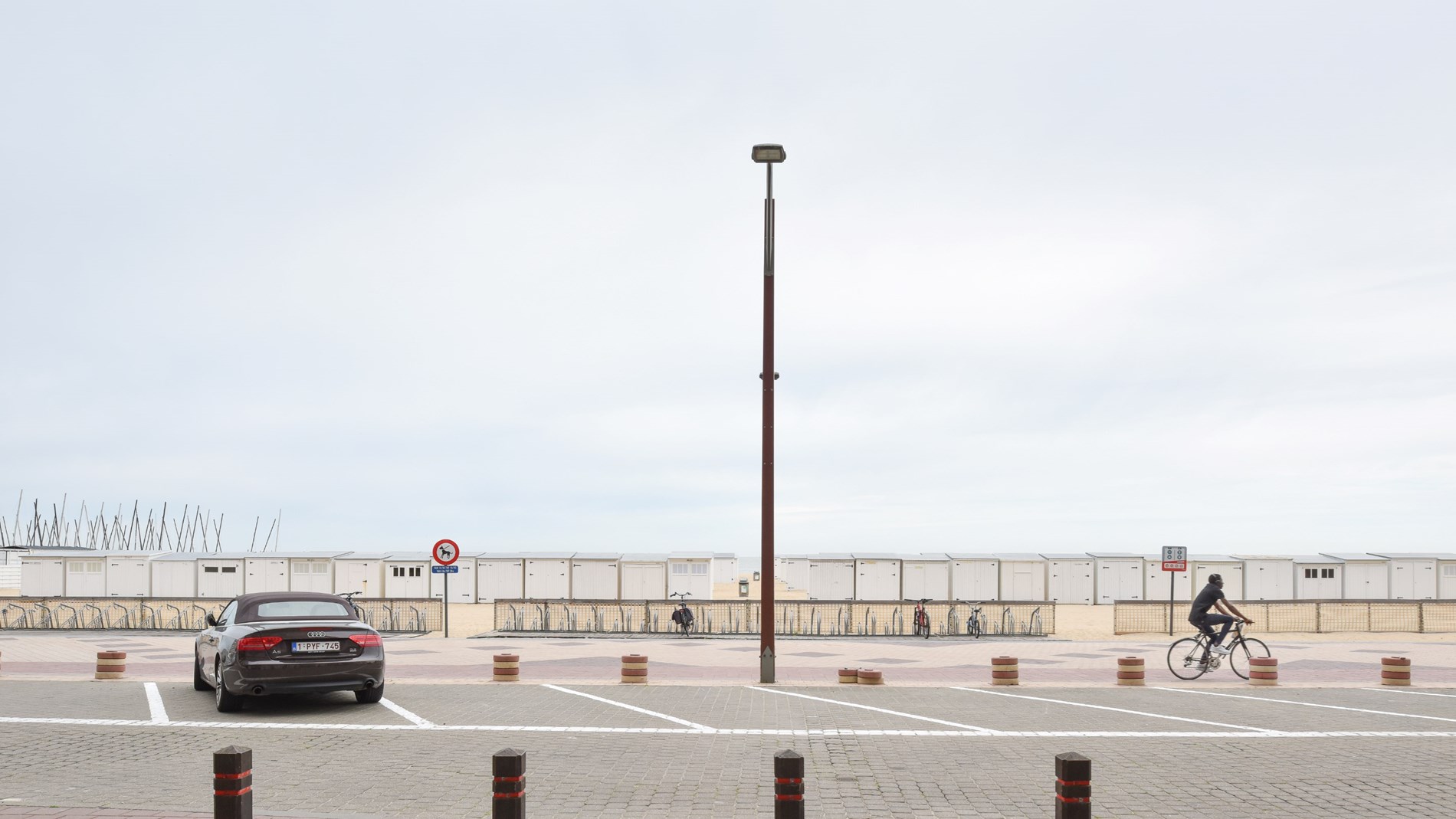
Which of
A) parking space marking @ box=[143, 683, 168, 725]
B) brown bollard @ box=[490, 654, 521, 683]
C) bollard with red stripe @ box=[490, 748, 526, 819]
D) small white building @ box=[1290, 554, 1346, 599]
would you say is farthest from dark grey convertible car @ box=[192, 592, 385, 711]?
small white building @ box=[1290, 554, 1346, 599]

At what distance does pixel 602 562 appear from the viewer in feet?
144

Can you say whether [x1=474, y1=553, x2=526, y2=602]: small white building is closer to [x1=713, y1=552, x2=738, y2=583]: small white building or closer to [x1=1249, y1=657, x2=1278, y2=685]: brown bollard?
[x1=713, y1=552, x2=738, y2=583]: small white building

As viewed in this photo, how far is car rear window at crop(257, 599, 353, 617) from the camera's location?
44.8 ft

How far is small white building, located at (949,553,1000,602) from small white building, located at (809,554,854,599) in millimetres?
3984

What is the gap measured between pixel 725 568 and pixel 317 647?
46.9 metres

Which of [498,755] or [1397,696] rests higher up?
[498,755]

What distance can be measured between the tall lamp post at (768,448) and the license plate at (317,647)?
6.29 metres

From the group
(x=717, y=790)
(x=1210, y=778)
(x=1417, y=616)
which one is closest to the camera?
(x=717, y=790)

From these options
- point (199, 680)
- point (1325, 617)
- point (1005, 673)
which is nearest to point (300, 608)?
point (199, 680)

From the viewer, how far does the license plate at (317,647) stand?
507 inches

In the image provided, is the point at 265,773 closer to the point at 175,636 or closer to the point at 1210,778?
the point at 1210,778

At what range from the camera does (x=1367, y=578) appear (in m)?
43.5

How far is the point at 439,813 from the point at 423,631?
2270 cm

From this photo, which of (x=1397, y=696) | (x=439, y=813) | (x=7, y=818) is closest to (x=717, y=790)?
(x=439, y=813)
